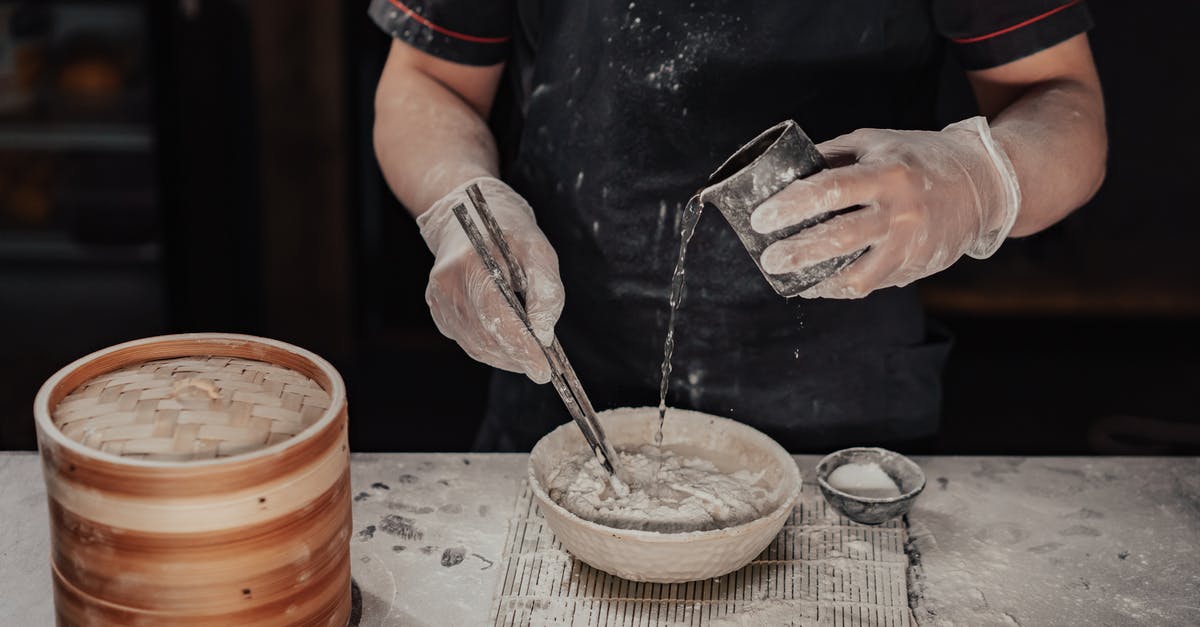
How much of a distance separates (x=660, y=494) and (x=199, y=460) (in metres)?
0.59

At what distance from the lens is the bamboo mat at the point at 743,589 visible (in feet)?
4.64

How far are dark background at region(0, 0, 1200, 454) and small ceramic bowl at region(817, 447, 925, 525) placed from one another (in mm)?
2372

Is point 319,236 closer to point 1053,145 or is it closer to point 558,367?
point 558,367

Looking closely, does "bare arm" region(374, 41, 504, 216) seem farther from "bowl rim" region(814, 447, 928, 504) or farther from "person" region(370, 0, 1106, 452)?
"bowl rim" region(814, 447, 928, 504)

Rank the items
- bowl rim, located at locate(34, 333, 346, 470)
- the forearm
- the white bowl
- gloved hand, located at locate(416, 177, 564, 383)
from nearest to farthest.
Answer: bowl rim, located at locate(34, 333, 346, 470) → the white bowl → gloved hand, located at locate(416, 177, 564, 383) → the forearm

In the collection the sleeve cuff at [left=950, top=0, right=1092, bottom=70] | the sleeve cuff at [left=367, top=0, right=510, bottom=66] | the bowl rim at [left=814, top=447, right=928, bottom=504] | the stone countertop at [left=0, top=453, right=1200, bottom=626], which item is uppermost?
the sleeve cuff at [left=950, top=0, right=1092, bottom=70]

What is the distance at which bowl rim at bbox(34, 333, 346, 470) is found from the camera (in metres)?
1.12

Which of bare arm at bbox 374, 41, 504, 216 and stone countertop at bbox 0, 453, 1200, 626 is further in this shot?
bare arm at bbox 374, 41, 504, 216

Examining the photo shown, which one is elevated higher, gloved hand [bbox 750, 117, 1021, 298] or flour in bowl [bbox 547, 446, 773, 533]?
gloved hand [bbox 750, 117, 1021, 298]

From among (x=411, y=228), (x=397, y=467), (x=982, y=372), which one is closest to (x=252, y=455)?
(x=397, y=467)

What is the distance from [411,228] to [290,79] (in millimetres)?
643

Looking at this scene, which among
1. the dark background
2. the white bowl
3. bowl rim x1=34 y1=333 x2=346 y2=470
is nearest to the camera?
bowl rim x1=34 y1=333 x2=346 y2=470

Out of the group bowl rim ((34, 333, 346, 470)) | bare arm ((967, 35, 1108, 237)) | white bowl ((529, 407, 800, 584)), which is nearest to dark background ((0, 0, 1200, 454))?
bare arm ((967, 35, 1108, 237))

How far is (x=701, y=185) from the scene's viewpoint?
198 centimetres
